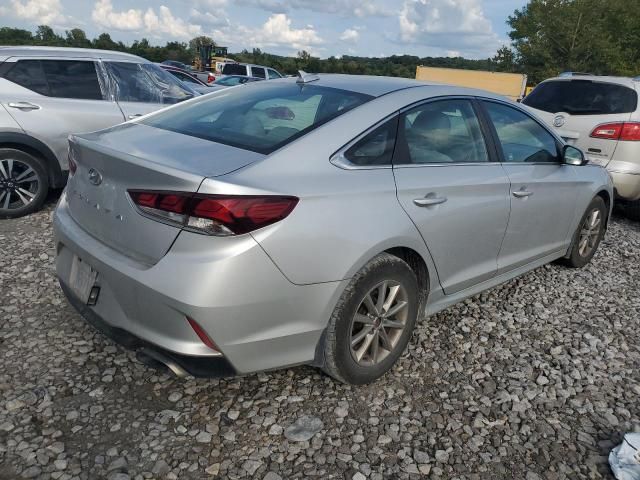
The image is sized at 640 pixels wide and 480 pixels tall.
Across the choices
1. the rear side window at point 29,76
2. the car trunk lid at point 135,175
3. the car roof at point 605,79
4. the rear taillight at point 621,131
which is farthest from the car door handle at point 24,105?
the car roof at point 605,79

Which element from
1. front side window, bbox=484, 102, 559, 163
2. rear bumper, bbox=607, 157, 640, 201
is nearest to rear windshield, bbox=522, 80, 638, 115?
rear bumper, bbox=607, 157, 640, 201

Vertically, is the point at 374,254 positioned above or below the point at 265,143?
below

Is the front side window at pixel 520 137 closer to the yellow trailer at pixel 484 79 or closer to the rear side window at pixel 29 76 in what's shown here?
the rear side window at pixel 29 76

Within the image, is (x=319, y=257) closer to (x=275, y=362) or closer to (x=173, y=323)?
(x=275, y=362)

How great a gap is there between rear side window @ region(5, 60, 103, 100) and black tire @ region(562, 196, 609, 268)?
4889 mm

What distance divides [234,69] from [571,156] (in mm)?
23955

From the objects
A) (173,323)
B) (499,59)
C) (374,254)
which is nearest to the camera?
(173,323)

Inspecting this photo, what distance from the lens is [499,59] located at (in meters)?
52.3

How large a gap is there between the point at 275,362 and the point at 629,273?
4.08 metres

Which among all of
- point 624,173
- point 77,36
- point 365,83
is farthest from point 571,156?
point 77,36

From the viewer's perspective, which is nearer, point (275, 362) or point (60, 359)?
point (275, 362)

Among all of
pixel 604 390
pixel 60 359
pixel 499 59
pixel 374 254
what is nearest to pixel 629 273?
pixel 604 390

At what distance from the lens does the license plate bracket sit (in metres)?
2.54

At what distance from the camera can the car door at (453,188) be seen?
290 cm
